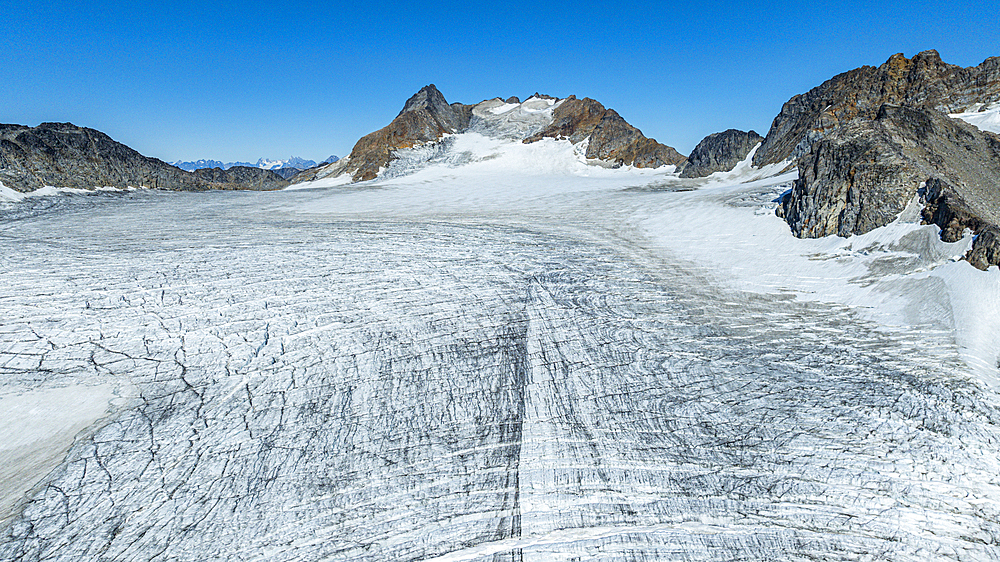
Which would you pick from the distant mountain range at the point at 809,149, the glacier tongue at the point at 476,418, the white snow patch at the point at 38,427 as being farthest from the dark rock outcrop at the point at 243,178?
the white snow patch at the point at 38,427

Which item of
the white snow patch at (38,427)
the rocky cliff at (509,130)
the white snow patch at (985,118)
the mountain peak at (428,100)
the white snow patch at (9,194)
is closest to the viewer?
the white snow patch at (38,427)

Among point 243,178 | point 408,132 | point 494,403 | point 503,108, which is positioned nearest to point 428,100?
point 503,108

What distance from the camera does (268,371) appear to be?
630 cm

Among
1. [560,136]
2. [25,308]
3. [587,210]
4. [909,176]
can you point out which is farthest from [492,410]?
[560,136]

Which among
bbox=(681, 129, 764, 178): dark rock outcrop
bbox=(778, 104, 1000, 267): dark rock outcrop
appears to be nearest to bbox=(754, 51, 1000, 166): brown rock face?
bbox=(681, 129, 764, 178): dark rock outcrop

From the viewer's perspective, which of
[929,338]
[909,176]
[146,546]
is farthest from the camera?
[909,176]

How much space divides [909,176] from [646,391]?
9.49 metres

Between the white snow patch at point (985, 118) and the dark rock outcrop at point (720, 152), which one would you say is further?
the dark rock outcrop at point (720, 152)

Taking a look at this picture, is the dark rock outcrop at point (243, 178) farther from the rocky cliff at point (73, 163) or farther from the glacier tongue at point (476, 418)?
the glacier tongue at point (476, 418)

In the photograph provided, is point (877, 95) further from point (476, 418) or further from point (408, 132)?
point (408, 132)

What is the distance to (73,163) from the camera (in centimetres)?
2088

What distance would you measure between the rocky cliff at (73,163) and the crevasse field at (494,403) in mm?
10699

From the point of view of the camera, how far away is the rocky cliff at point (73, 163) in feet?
58.6

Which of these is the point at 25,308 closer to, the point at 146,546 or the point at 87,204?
the point at 146,546
